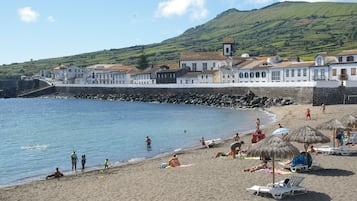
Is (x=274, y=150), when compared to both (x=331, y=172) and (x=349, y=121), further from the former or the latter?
(x=349, y=121)

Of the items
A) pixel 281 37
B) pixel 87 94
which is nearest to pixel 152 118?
pixel 87 94

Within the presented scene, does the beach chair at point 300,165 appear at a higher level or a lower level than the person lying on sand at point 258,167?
higher

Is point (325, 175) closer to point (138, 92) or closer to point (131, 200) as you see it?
point (131, 200)

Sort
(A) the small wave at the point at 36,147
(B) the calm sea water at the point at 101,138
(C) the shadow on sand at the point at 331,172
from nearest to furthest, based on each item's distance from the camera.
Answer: (C) the shadow on sand at the point at 331,172
(B) the calm sea water at the point at 101,138
(A) the small wave at the point at 36,147

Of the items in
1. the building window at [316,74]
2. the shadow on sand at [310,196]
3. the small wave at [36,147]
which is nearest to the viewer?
the shadow on sand at [310,196]

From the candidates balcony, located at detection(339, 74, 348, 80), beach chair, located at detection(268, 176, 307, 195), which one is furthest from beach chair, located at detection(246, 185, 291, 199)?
balcony, located at detection(339, 74, 348, 80)

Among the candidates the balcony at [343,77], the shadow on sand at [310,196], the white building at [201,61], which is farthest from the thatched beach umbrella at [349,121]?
the white building at [201,61]

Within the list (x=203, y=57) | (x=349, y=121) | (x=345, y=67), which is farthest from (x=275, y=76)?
(x=349, y=121)

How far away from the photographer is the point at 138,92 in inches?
3654

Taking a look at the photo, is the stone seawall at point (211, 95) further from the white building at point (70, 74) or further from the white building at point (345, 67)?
the white building at point (70, 74)

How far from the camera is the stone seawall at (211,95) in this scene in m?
55.7

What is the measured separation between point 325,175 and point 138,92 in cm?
7706

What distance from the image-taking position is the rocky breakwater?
60000mm

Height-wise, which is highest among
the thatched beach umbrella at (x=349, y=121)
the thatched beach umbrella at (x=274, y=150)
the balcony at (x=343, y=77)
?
the balcony at (x=343, y=77)
